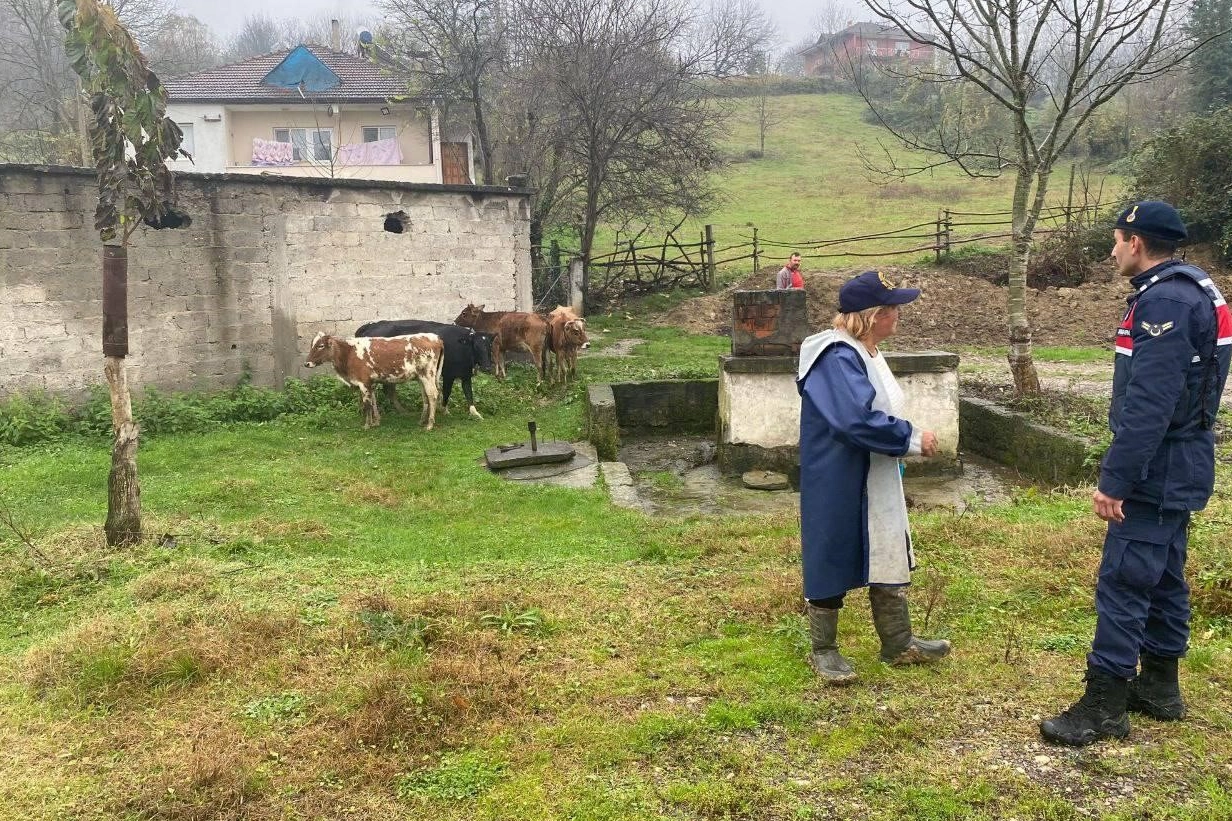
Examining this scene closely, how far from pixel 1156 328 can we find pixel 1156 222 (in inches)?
16.8

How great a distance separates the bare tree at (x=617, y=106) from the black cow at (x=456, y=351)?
8.09 m

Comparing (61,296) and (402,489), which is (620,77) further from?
(402,489)

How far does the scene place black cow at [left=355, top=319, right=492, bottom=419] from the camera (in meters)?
11.6

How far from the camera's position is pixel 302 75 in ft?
90.0

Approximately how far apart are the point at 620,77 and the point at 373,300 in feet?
28.5

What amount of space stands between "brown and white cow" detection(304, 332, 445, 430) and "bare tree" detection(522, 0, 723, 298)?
935 cm

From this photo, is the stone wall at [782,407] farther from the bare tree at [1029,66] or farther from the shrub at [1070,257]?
the shrub at [1070,257]

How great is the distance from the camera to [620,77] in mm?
19094

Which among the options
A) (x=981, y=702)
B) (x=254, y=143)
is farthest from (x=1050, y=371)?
(x=254, y=143)

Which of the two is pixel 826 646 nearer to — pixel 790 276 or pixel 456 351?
pixel 456 351

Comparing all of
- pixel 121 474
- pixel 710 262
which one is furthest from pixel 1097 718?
pixel 710 262

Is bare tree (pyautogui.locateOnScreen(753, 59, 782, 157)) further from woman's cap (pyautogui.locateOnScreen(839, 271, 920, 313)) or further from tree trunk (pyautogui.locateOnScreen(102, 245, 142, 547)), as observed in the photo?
woman's cap (pyautogui.locateOnScreen(839, 271, 920, 313))

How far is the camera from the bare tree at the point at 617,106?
19.0 m

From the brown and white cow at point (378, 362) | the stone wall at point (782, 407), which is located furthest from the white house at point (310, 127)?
the stone wall at point (782, 407)
